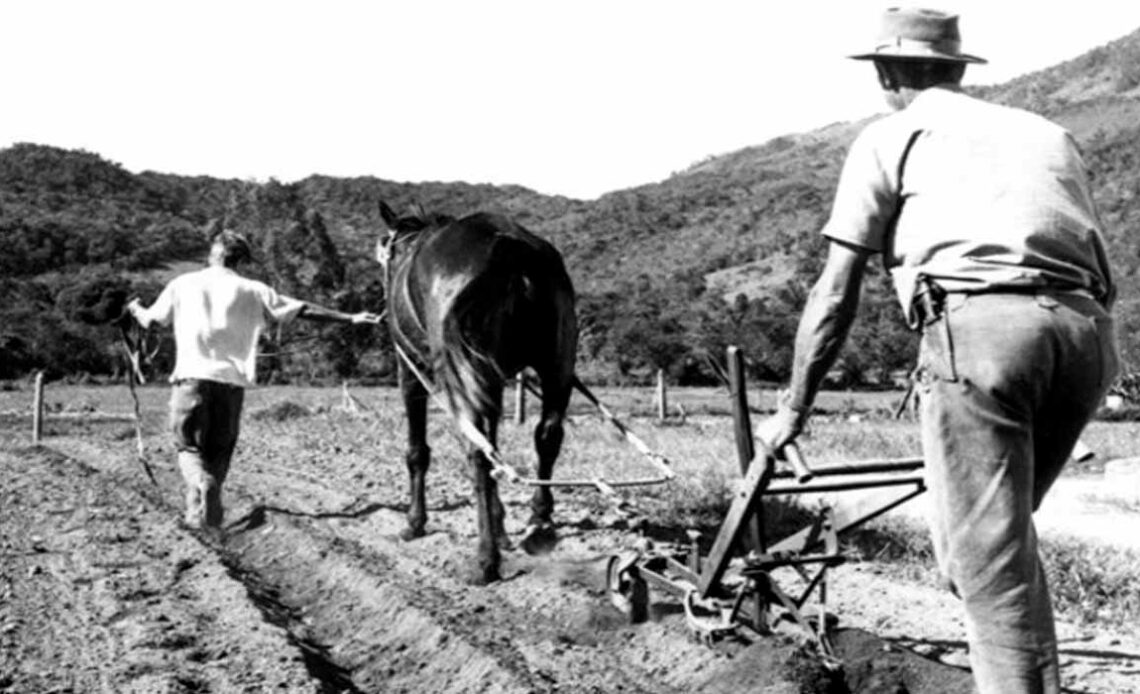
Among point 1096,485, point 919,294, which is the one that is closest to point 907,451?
point 1096,485

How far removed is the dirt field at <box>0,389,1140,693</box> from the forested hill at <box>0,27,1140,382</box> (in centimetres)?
521

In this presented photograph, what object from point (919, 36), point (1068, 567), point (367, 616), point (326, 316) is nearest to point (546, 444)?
point (367, 616)

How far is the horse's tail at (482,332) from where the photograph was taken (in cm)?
860

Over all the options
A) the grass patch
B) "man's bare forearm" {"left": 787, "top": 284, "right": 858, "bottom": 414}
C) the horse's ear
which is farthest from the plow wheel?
the horse's ear

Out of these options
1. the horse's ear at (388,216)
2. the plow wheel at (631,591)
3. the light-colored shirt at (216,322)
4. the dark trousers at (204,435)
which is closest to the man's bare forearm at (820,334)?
the plow wheel at (631,591)

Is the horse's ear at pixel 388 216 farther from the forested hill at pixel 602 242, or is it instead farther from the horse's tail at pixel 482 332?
the forested hill at pixel 602 242

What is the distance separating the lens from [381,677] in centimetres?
672

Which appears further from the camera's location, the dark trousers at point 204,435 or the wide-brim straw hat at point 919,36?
the dark trousers at point 204,435

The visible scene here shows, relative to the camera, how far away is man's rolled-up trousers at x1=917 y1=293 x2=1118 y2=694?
3.84 m

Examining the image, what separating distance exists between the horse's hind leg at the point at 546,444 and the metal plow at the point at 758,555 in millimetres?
1652

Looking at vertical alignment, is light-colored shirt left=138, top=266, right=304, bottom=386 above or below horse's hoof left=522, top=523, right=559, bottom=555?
above

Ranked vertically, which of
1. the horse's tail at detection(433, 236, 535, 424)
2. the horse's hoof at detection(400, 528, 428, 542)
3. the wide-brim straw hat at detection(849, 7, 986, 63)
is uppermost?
the wide-brim straw hat at detection(849, 7, 986, 63)

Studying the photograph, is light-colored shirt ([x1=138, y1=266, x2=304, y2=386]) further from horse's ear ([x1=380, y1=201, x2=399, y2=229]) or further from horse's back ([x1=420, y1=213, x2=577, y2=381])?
horse's back ([x1=420, y1=213, x2=577, y2=381])

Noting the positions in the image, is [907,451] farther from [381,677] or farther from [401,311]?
[381,677]
